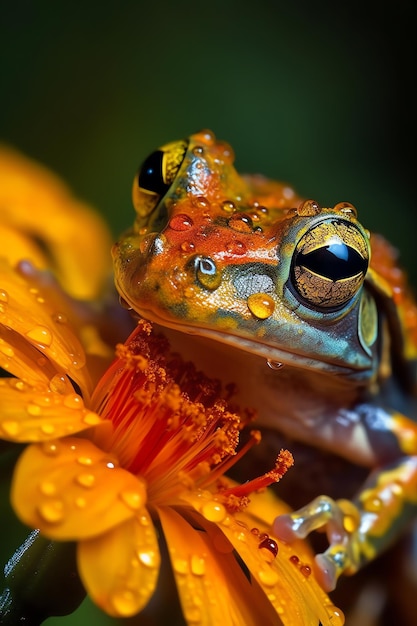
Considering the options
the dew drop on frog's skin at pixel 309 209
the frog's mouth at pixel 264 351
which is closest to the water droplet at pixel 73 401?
the frog's mouth at pixel 264 351

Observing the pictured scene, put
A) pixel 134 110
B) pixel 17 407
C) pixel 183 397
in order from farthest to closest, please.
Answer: pixel 134 110
pixel 183 397
pixel 17 407

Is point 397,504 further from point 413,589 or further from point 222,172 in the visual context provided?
point 222,172

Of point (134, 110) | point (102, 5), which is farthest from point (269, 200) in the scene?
point (102, 5)

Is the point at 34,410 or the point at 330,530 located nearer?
the point at 34,410

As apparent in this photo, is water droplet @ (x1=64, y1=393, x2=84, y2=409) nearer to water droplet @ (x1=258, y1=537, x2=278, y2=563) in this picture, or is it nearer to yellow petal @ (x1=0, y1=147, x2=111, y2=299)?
water droplet @ (x1=258, y1=537, x2=278, y2=563)

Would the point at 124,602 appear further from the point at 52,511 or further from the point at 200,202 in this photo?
the point at 200,202

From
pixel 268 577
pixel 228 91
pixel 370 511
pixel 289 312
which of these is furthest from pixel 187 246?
pixel 228 91
